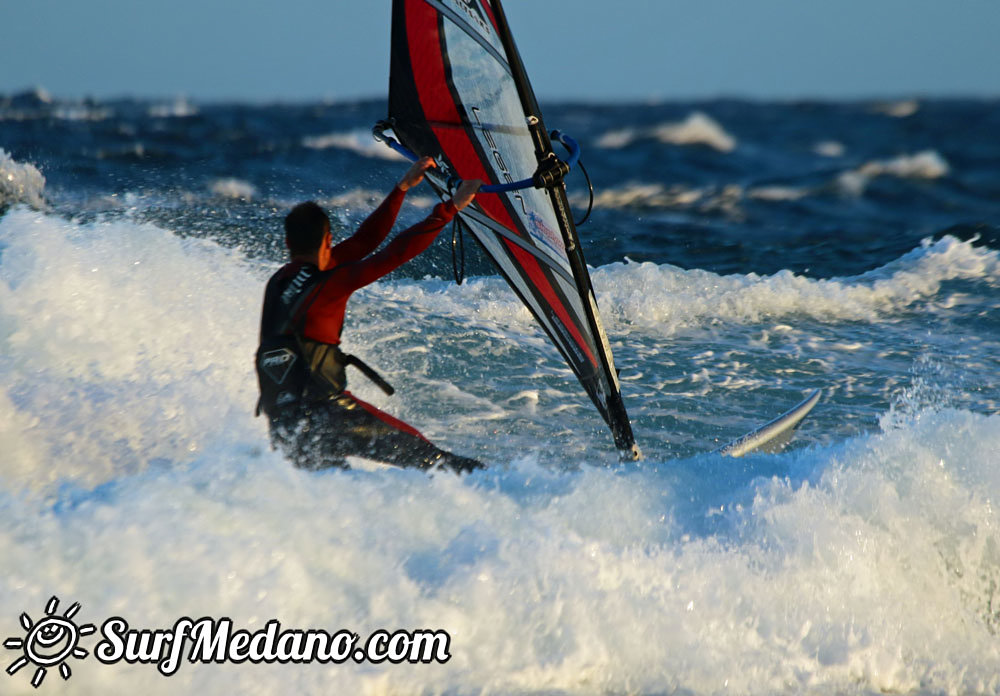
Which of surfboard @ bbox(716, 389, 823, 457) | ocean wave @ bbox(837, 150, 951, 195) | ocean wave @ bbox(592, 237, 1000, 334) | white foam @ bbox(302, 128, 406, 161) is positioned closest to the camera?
surfboard @ bbox(716, 389, 823, 457)

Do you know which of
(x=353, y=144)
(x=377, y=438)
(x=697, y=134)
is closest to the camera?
(x=377, y=438)

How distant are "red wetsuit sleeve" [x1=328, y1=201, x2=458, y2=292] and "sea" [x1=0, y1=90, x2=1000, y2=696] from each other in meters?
0.69

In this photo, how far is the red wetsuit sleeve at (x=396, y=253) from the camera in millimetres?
2617

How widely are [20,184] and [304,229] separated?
7.44 metres

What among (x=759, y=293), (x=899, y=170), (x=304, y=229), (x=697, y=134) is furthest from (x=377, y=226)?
(x=697, y=134)

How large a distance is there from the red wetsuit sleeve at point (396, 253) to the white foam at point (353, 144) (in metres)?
7.60

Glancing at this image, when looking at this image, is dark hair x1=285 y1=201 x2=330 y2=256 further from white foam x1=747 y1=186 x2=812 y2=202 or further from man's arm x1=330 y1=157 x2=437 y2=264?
white foam x1=747 y1=186 x2=812 y2=202

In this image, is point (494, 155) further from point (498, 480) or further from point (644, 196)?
point (644, 196)

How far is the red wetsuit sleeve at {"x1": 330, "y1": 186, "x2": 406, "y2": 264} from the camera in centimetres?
312

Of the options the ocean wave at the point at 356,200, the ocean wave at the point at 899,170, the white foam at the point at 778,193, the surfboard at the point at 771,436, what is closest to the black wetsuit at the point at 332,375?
the surfboard at the point at 771,436

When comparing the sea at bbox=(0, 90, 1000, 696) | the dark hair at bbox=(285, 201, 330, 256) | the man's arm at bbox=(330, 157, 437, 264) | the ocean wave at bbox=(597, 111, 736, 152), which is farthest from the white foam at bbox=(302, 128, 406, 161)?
the dark hair at bbox=(285, 201, 330, 256)

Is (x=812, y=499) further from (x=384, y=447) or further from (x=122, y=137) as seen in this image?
(x=122, y=137)

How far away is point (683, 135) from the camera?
650 inches

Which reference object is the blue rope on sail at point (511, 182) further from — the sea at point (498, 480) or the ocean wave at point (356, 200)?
the ocean wave at point (356, 200)
